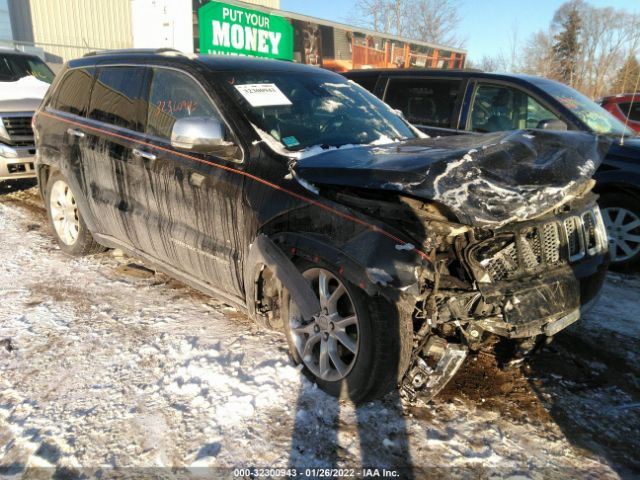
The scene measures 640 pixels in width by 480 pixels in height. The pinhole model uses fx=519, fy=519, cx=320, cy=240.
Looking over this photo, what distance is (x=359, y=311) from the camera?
2.60 meters

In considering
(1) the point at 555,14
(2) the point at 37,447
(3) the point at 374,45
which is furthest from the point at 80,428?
(1) the point at 555,14

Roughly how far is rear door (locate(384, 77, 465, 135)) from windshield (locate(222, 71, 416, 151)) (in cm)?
180

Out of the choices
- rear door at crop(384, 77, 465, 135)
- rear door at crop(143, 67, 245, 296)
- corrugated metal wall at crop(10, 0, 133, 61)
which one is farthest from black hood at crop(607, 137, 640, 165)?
corrugated metal wall at crop(10, 0, 133, 61)

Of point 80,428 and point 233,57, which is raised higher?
point 233,57

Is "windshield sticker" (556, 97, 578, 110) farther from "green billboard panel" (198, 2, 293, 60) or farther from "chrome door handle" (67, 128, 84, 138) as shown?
"green billboard panel" (198, 2, 293, 60)

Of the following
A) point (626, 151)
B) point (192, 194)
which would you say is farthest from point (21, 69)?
point (626, 151)

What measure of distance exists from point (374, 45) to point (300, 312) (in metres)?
12.2

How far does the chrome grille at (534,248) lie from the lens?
2619mm

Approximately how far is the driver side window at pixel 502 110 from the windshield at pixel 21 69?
7537 millimetres

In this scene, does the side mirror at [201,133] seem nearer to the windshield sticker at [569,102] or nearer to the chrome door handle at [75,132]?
the chrome door handle at [75,132]

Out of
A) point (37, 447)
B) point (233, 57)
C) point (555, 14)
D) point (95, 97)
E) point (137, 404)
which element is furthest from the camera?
point (555, 14)

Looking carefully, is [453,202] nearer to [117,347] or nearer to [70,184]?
[117,347]

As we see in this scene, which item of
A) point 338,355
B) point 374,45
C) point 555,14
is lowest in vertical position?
point 338,355

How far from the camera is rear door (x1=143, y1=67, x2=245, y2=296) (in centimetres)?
324
